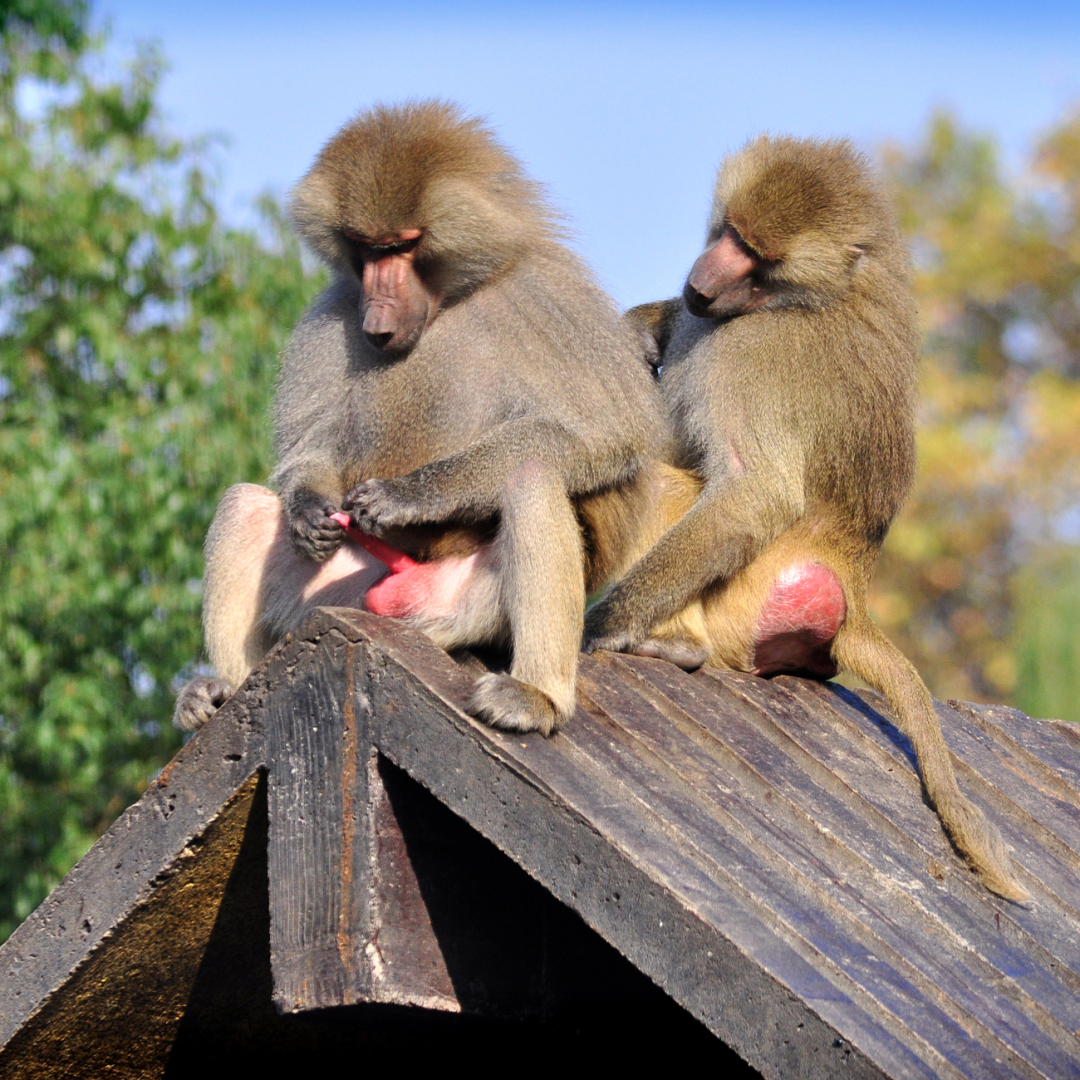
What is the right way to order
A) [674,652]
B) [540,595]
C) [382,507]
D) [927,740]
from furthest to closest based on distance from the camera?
[674,652] → [927,740] → [382,507] → [540,595]

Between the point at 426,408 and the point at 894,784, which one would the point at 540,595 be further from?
the point at 894,784

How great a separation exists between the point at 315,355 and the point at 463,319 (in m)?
0.38

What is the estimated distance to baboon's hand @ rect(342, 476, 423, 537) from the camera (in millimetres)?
2869

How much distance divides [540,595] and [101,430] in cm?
468

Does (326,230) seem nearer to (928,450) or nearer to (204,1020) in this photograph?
(204,1020)

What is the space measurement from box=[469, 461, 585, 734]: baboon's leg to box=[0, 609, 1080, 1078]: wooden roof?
7 centimetres

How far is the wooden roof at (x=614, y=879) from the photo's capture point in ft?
6.35

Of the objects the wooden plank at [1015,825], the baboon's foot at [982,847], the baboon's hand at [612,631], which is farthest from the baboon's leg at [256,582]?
the baboon's foot at [982,847]

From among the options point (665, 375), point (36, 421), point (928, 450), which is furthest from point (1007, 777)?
point (928, 450)

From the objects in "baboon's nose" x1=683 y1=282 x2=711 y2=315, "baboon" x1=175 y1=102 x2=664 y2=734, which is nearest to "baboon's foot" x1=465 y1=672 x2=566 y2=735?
"baboon" x1=175 y1=102 x2=664 y2=734

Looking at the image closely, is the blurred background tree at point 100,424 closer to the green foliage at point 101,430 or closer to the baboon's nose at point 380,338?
the green foliage at point 101,430

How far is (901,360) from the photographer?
3789 mm

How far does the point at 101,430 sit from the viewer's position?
22.4 feet

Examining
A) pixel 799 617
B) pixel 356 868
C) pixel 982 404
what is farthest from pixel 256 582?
pixel 982 404
